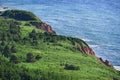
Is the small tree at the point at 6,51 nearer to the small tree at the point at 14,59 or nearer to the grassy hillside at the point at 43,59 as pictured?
the grassy hillside at the point at 43,59

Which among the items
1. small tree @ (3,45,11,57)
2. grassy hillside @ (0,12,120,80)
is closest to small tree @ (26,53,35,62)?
grassy hillside @ (0,12,120,80)

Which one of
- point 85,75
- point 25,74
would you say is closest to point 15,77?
point 25,74

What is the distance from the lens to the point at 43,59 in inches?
5108

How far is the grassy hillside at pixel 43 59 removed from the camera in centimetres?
11244

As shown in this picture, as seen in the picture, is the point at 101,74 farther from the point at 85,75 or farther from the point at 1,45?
the point at 1,45

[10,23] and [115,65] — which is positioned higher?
[10,23]

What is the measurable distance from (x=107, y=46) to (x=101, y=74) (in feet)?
167

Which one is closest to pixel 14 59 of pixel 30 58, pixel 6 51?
pixel 30 58

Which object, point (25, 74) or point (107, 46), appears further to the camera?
point (107, 46)

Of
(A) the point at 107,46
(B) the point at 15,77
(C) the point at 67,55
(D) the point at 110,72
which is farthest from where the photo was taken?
(A) the point at 107,46

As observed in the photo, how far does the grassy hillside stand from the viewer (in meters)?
112

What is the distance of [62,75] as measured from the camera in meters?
114

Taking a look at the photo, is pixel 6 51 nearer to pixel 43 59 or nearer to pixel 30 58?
pixel 30 58

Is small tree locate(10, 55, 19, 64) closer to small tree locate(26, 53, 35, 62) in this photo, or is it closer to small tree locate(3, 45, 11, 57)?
small tree locate(26, 53, 35, 62)
